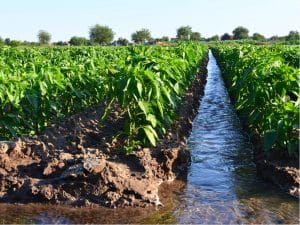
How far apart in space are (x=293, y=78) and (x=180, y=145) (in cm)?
179

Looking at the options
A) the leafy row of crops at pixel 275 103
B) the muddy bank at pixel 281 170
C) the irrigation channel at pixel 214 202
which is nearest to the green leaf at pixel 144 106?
the irrigation channel at pixel 214 202

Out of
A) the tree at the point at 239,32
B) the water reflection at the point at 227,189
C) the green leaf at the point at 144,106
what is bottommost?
the water reflection at the point at 227,189

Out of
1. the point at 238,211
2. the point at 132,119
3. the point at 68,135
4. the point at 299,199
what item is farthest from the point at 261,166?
the point at 68,135

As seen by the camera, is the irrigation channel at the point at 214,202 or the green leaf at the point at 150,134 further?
the green leaf at the point at 150,134

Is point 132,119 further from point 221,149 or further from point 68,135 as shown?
point 221,149

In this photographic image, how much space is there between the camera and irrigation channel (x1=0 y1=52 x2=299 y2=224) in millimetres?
4680

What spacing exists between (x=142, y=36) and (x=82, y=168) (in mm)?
76217

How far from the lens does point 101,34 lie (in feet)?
259

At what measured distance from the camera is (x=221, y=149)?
747 cm

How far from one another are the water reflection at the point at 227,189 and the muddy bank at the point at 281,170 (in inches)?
4.2

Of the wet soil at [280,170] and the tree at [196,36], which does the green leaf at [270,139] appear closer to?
the wet soil at [280,170]

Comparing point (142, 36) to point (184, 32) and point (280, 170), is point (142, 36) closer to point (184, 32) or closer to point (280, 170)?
point (184, 32)

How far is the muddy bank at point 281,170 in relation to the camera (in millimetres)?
5297

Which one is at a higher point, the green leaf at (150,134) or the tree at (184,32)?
the tree at (184,32)
